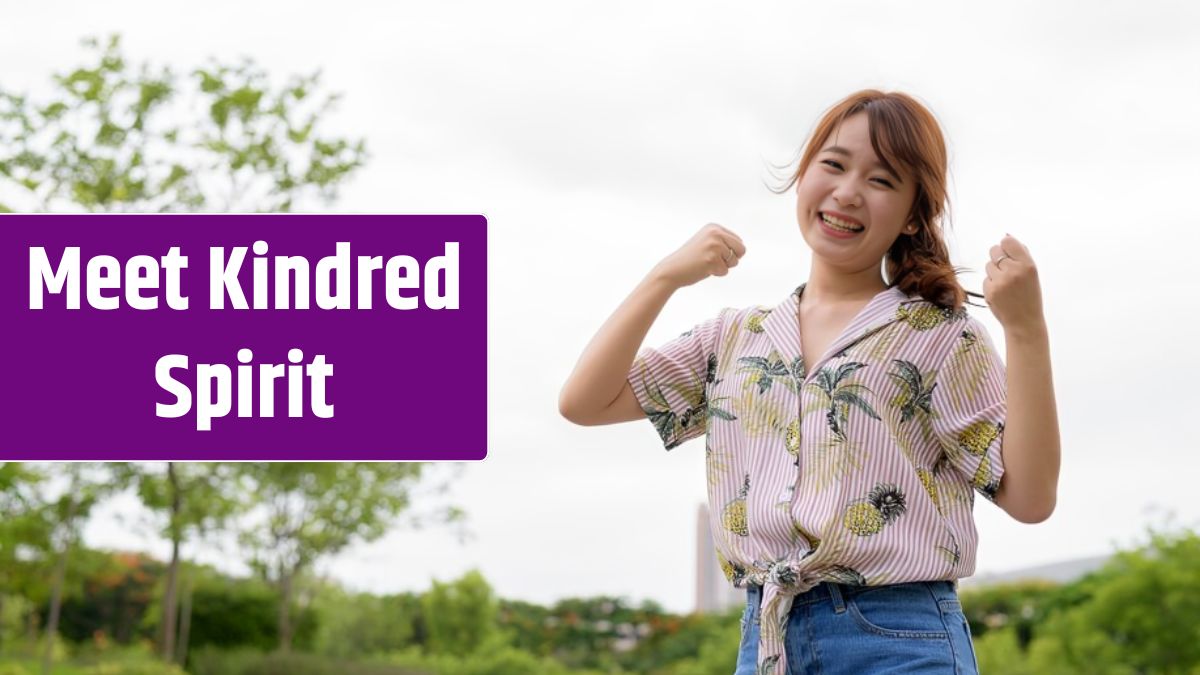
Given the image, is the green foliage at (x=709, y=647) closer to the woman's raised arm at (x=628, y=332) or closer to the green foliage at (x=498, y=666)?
Result: the green foliage at (x=498, y=666)

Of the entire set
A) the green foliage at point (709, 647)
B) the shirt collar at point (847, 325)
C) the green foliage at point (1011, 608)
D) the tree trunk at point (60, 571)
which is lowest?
the green foliage at point (709, 647)

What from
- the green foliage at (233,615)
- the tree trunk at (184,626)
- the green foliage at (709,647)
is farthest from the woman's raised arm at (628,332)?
the green foliage at (233,615)

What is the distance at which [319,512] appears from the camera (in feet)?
58.6

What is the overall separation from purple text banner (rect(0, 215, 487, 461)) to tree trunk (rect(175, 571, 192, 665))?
10.7 metres

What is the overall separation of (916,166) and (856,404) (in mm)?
407

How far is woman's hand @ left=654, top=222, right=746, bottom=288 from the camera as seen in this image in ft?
7.18

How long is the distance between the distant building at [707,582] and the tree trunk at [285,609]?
214 inches

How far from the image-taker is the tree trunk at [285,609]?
59.6 ft

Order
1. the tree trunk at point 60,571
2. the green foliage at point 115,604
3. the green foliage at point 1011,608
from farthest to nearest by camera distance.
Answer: the green foliage at point 115,604
the green foliage at point 1011,608
the tree trunk at point 60,571

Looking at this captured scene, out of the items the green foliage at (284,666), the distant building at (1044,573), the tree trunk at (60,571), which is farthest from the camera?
the distant building at (1044,573)

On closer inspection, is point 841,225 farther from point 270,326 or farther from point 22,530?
point 22,530

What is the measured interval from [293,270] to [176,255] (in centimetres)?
66

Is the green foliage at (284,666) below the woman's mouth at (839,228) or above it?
below

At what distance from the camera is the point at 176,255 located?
605 cm
